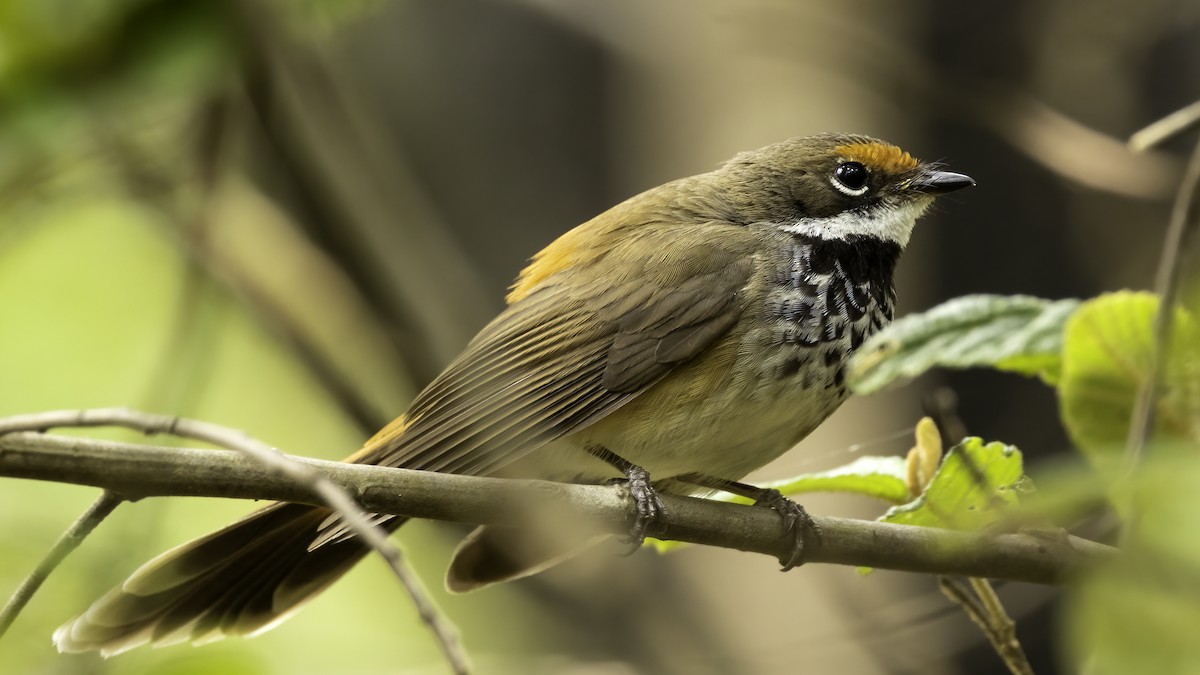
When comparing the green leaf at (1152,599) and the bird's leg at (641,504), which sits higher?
the green leaf at (1152,599)

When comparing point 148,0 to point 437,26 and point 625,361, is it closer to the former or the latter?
point 625,361

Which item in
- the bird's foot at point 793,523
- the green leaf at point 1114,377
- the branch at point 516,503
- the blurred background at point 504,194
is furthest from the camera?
the blurred background at point 504,194

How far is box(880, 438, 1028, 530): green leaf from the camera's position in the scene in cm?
255

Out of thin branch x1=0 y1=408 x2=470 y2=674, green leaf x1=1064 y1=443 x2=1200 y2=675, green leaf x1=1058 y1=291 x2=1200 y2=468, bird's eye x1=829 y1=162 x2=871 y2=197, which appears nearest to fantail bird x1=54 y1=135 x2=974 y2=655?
bird's eye x1=829 y1=162 x2=871 y2=197

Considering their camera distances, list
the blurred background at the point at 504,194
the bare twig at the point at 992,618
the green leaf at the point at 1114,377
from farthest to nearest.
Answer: the blurred background at the point at 504,194
the bare twig at the point at 992,618
the green leaf at the point at 1114,377

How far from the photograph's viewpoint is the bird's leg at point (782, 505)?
10.4ft

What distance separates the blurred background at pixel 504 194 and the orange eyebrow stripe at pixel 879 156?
58cm

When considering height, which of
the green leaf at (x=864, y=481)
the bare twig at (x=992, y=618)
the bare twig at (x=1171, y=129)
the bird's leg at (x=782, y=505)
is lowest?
the bare twig at (x=992, y=618)

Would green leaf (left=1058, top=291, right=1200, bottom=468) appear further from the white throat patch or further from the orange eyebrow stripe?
the orange eyebrow stripe

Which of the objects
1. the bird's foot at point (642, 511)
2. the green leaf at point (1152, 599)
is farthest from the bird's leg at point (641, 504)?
the green leaf at point (1152, 599)

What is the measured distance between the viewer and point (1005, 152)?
5809mm

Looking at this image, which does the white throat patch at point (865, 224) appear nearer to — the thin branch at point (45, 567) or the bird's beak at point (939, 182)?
the bird's beak at point (939, 182)

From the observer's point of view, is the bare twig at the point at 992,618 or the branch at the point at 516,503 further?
the bare twig at the point at 992,618

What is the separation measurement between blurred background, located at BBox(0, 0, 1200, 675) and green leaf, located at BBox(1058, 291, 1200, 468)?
1418 mm
